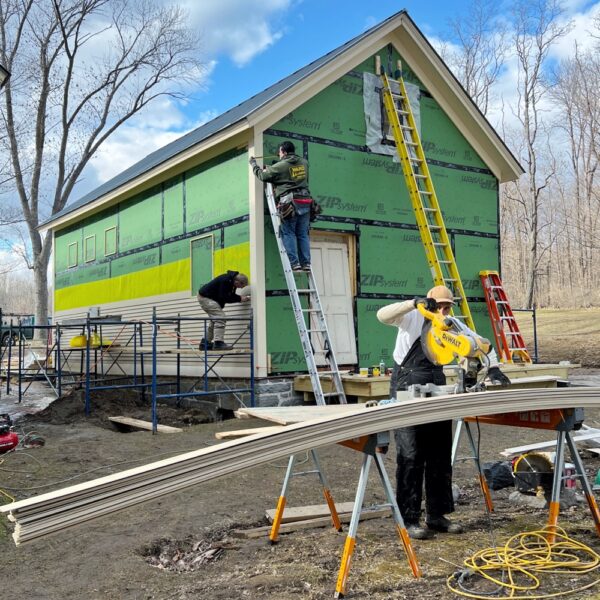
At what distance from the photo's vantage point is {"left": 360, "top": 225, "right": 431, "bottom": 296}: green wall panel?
10852 mm

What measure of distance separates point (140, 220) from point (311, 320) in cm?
543

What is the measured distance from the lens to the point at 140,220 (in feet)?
43.3

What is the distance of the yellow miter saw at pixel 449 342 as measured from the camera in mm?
3945

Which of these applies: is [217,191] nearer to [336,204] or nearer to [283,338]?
[336,204]

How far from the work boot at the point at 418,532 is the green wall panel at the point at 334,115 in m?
7.28

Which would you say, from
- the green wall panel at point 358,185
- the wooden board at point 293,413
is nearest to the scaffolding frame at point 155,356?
the green wall panel at point 358,185

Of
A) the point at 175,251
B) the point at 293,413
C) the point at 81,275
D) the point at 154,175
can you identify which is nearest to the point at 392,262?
the point at 175,251

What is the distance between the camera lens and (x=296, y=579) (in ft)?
11.6

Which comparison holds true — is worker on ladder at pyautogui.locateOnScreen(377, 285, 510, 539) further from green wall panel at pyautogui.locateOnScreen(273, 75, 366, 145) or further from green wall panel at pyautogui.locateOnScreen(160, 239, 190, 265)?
green wall panel at pyautogui.locateOnScreen(160, 239, 190, 265)

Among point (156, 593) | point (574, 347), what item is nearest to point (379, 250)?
point (156, 593)

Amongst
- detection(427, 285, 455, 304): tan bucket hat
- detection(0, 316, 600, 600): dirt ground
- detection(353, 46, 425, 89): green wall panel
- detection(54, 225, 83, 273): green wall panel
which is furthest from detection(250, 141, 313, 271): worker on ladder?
detection(54, 225, 83, 273): green wall panel

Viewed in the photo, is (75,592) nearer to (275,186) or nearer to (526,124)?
(275,186)

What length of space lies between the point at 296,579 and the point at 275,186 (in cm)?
682

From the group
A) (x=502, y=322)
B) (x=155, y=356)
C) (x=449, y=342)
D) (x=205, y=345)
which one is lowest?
(x=155, y=356)
